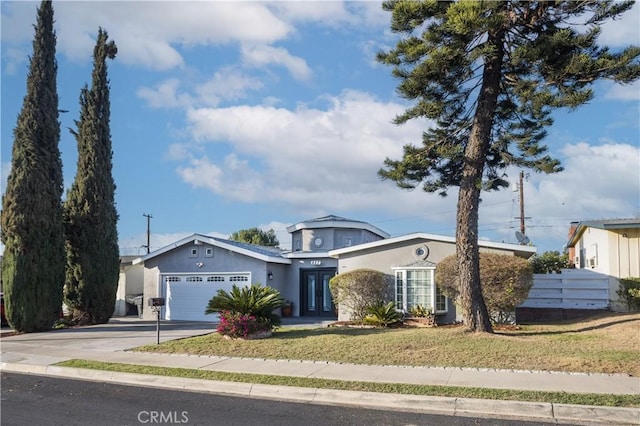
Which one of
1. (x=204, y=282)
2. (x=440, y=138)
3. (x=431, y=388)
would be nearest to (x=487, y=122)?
(x=440, y=138)

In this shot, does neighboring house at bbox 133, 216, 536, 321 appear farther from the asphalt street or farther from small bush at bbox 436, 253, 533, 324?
the asphalt street

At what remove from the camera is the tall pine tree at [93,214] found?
2070cm

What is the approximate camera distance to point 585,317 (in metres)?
17.7

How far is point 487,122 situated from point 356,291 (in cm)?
733

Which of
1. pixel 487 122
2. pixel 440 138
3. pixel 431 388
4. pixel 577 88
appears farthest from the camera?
pixel 440 138

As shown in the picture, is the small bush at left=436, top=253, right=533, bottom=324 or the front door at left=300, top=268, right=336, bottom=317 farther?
the front door at left=300, top=268, right=336, bottom=317

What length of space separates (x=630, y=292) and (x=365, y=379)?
39.9 ft

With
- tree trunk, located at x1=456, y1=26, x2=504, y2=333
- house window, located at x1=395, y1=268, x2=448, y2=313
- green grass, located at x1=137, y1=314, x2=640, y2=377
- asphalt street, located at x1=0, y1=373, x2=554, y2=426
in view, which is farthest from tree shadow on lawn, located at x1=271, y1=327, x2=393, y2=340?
asphalt street, located at x1=0, y1=373, x2=554, y2=426

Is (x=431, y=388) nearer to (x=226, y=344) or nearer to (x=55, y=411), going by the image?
(x=55, y=411)

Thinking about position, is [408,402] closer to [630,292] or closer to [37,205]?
[630,292]

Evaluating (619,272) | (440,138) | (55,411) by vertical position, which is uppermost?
(440,138)

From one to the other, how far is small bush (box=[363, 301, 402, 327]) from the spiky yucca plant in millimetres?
3576

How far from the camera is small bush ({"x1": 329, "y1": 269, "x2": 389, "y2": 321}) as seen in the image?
61.1 feet

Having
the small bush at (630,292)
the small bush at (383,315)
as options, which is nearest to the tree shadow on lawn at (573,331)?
the small bush at (630,292)
